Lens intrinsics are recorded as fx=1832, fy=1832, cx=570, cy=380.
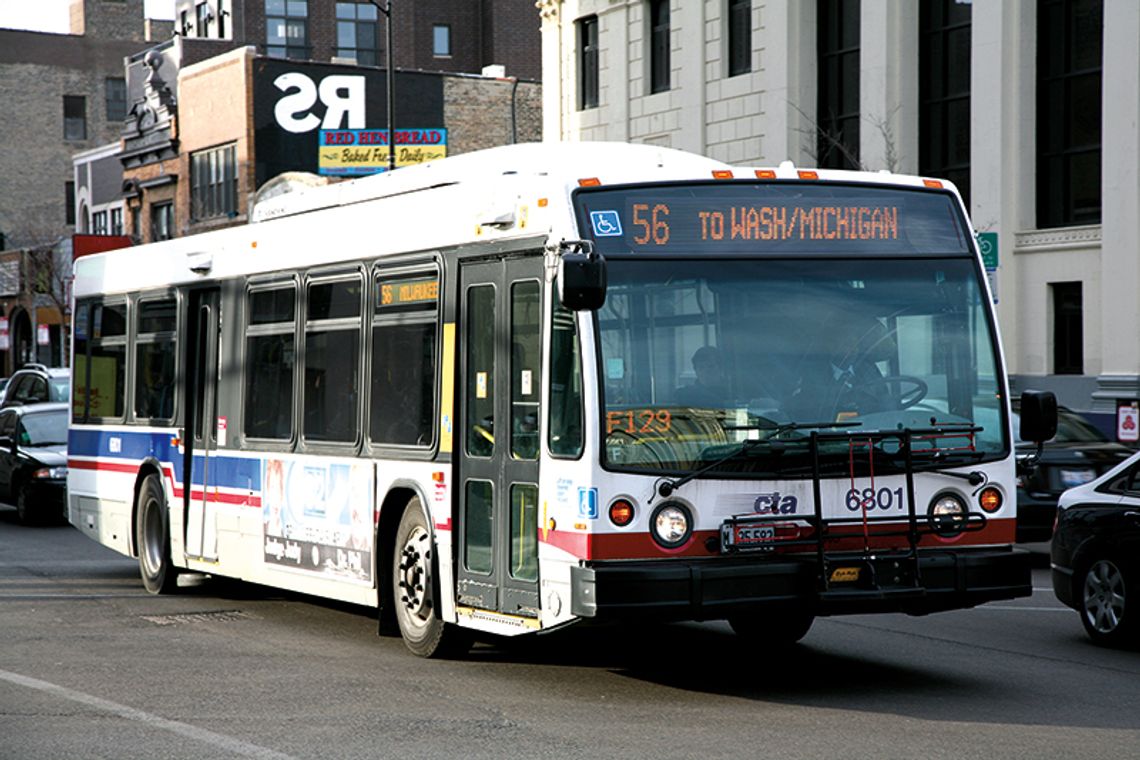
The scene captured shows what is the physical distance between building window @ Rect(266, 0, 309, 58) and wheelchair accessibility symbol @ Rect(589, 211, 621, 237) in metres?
64.3

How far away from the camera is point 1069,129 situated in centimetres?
2905

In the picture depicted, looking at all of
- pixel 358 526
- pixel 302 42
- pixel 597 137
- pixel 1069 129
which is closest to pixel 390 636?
pixel 358 526

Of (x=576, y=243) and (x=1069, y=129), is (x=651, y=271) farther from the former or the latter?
(x=1069, y=129)

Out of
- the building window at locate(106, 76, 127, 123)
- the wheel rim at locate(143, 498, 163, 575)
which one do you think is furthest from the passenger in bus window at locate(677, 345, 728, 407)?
the building window at locate(106, 76, 127, 123)

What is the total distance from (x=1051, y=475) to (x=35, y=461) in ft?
42.9

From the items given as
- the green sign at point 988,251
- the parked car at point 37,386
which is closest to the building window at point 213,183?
the parked car at point 37,386

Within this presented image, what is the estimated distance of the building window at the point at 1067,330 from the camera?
29.0 meters

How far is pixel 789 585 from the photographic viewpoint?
964cm

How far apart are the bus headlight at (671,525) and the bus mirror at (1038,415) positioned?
219 cm

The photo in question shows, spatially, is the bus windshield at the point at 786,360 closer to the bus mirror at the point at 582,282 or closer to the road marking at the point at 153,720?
the bus mirror at the point at 582,282

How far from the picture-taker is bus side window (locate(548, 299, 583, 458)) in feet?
31.9

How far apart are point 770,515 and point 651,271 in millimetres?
1457

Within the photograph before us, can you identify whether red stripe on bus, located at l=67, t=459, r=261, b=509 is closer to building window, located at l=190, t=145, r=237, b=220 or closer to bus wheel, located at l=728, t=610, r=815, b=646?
bus wheel, located at l=728, t=610, r=815, b=646

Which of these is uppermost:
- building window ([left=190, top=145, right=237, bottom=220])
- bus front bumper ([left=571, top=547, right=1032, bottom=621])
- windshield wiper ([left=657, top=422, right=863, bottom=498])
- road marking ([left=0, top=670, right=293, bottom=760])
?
A: building window ([left=190, top=145, right=237, bottom=220])
